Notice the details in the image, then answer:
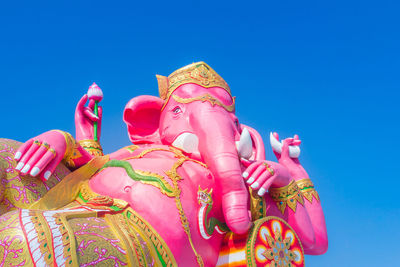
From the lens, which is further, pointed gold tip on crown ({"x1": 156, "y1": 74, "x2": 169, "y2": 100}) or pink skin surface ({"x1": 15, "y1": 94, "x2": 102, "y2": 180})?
pointed gold tip on crown ({"x1": 156, "y1": 74, "x2": 169, "y2": 100})

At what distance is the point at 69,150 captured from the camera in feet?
10.9

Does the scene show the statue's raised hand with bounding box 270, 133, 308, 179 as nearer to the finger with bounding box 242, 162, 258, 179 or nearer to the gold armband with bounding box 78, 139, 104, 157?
the finger with bounding box 242, 162, 258, 179

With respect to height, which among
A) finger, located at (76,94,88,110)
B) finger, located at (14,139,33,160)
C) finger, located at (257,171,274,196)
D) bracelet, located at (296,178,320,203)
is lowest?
finger, located at (14,139,33,160)

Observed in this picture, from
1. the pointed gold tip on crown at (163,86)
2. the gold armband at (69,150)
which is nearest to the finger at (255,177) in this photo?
the pointed gold tip on crown at (163,86)

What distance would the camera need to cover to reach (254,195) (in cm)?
374

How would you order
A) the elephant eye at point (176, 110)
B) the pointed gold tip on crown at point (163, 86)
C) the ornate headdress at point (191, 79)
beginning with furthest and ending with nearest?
the pointed gold tip on crown at point (163, 86)
the ornate headdress at point (191, 79)
the elephant eye at point (176, 110)

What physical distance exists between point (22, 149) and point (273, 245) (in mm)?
2023

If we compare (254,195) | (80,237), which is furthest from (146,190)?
(254,195)

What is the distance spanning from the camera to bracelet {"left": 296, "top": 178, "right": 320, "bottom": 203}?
14.2 feet

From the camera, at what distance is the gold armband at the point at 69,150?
328 centimetres

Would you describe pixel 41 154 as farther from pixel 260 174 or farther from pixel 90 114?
pixel 260 174

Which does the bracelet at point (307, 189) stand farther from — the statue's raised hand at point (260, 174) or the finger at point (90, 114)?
the finger at point (90, 114)

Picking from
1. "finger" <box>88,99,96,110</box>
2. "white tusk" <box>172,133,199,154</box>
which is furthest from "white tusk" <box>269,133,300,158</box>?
"finger" <box>88,99,96,110</box>

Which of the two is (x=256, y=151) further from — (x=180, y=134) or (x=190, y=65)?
(x=190, y=65)
